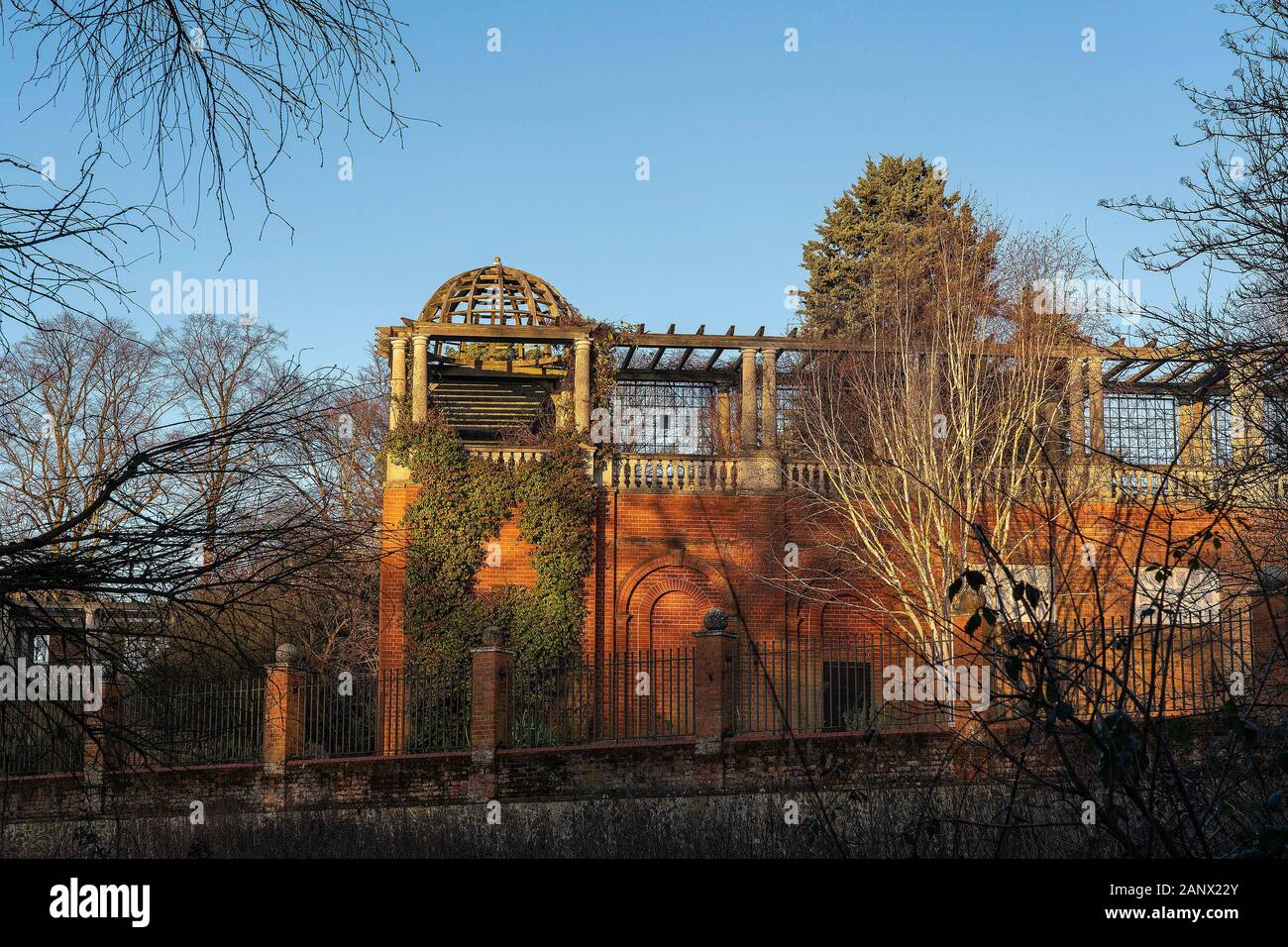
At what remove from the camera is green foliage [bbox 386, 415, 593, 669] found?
2353cm

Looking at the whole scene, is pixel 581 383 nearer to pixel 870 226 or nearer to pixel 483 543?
pixel 483 543

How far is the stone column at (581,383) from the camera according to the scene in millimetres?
25078

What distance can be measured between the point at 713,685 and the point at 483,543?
8717 mm

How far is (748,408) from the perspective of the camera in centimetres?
2566

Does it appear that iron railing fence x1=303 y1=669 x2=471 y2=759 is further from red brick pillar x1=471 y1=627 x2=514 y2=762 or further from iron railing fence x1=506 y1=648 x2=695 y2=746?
iron railing fence x1=506 y1=648 x2=695 y2=746

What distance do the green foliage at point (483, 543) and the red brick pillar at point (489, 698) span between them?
5558mm

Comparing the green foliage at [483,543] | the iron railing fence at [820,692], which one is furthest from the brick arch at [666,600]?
the iron railing fence at [820,692]

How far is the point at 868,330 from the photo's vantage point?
24.9 metres

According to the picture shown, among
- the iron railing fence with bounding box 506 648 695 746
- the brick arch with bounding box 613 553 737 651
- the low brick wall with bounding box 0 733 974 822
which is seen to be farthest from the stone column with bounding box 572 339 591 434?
the low brick wall with bounding box 0 733 974 822

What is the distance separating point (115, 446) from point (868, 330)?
20035mm

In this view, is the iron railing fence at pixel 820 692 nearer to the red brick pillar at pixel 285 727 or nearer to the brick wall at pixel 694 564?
the brick wall at pixel 694 564

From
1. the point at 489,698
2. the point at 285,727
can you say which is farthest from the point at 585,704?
the point at 285,727

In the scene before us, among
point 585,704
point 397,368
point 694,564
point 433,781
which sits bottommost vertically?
point 433,781
